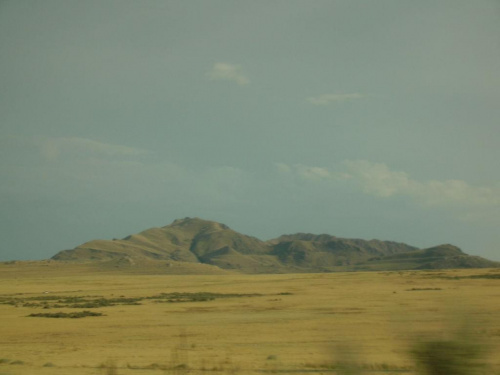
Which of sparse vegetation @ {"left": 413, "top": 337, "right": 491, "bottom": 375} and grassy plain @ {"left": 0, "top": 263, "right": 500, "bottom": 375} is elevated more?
sparse vegetation @ {"left": 413, "top": 337, "right": 491, "bottom": 375}

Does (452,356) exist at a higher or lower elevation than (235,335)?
higher

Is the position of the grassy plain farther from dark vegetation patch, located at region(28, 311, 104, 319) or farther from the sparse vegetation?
dark vegetation patch, located at region(28, 311, 104, 319)

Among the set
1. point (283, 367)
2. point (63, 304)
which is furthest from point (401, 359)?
point (63, 304)

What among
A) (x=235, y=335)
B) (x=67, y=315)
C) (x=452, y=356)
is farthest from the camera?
(x=67, y=315)

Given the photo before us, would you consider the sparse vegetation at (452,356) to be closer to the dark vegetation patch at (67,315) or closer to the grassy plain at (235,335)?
the grassy plain at (235,335)

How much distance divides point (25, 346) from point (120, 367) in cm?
939

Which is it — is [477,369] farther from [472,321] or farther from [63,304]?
[63,304]

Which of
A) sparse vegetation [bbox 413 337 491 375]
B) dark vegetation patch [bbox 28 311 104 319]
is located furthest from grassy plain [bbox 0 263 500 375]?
dark vegetation patch [bbox 28 311 104 319]

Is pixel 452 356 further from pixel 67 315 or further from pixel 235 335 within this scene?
pixel 67 315

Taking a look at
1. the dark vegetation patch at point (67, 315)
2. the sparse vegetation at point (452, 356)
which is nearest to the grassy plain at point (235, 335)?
the sparse vegetation at point (452, 356)

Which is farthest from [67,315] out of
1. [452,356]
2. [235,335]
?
[452,356]

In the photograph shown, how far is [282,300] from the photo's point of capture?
49.7 meters

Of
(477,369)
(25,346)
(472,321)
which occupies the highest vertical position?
(472,321)

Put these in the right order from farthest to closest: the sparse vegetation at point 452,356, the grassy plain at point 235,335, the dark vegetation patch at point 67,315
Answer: the dark vegetation patch at point 67,315
the grassy plain at point 235,335
the sparse vegetation at point 452,356
